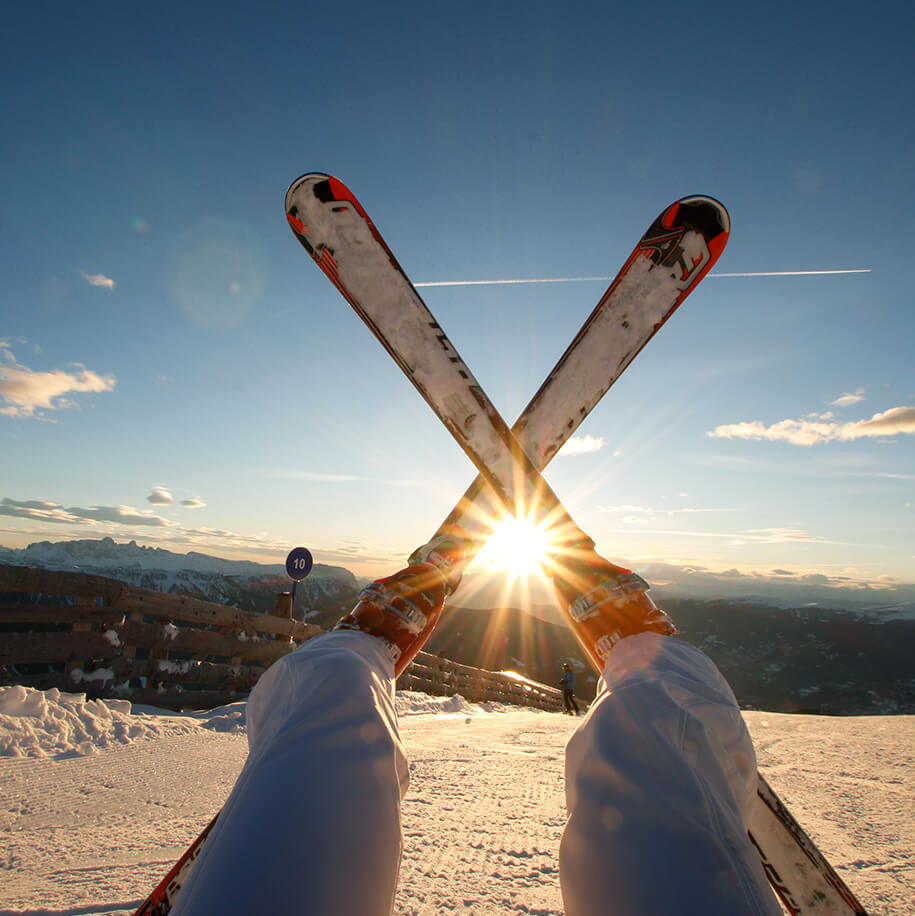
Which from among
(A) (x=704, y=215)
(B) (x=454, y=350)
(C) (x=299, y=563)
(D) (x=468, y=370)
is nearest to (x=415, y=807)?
(D) (x=468, y=370)

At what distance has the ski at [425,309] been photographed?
8.51 ft

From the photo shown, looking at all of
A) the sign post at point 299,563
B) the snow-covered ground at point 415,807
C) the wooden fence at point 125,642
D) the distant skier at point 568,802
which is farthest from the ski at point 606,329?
the sign post at point 299,563

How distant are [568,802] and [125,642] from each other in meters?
4.89

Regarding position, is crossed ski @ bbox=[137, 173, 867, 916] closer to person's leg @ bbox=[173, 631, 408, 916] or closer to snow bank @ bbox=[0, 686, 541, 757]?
person's leg @ bbox=[173, 631, 408, 916]

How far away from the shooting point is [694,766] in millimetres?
912

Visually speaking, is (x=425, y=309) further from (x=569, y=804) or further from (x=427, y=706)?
(x=427, y=706)

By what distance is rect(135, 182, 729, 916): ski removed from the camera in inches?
111

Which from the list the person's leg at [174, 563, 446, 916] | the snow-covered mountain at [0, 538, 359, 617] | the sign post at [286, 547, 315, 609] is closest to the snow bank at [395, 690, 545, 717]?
the sign post at [286, 547, 315, 609]

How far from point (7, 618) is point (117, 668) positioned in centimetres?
94

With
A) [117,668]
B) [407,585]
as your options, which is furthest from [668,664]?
[117,668]

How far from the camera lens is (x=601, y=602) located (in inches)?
70.1

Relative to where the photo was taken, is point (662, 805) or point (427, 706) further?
point (427, 706)

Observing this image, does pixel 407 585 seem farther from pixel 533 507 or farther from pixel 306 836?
pixel 306 836

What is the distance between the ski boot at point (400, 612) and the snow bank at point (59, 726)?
213 centimetres
